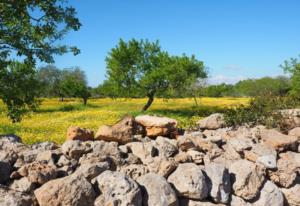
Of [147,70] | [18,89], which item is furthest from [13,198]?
[147,70]

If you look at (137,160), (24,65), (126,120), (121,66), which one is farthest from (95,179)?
(121,66)

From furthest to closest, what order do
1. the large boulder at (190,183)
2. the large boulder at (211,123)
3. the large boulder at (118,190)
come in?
the large boulder at (211,123), the large boulder at (190,183), the large boulder at (118,190)

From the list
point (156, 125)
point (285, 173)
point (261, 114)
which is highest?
point (261, 114)

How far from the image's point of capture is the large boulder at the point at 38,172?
7.08 m

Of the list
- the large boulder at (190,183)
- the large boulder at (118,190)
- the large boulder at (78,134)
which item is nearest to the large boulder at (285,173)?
the large boulder at (190,183)

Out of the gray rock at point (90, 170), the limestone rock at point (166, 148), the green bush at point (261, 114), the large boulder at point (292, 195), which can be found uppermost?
the green bush at point (261, 114)

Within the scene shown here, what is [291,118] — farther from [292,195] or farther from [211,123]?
[292,195]

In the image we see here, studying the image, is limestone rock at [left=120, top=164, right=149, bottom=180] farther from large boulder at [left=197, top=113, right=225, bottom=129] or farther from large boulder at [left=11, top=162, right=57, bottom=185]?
large boulder at [left=197, top=113, right=225, bottom=129]

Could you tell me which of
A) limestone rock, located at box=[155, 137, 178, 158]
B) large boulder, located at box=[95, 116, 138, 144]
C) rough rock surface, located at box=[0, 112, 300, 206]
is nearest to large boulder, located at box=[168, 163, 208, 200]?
rough rock surface, located at box=[0, 112, 300, 206]

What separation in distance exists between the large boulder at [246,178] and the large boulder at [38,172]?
382 centimetres

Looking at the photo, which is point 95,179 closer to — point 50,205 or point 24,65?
point 50,205

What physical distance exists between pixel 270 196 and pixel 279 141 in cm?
185

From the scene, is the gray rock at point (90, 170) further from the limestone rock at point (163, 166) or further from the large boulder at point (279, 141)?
the large boulder at point (279, 141)

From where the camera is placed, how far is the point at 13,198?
632cm
